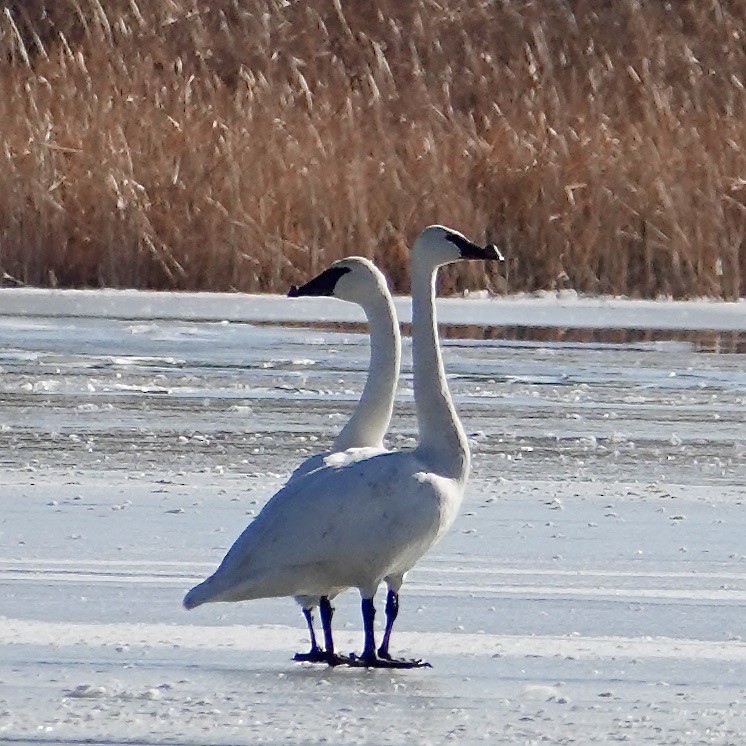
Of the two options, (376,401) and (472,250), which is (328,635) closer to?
(376,401)

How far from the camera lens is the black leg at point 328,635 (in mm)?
4188

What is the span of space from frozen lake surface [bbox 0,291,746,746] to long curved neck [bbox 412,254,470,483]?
353mm

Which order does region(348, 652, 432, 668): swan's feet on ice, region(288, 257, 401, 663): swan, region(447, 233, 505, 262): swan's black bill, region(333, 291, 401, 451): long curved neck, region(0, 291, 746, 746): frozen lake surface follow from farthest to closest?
region(447, 233, 505, 262): swan's black bill < region(333, 291, 401, 451): long curved neck < region(288, 257, 401, 663): swan < region(348, 652, 432, 668): swan's feet on ice < region(0, 291, 746, 746): frozen lake surface

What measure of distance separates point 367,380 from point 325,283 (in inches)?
10.1

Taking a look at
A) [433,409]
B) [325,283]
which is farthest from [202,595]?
[325,283]

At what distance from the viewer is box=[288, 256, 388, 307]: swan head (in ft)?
16.4

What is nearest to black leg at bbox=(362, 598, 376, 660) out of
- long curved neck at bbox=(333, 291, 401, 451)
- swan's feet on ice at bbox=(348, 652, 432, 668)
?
swan's feet on ice at bbox=(348, 652, 432, 668)

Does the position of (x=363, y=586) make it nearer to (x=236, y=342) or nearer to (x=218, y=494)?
(x=218, y=494)

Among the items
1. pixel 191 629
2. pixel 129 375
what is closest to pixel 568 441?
pixel 129 375

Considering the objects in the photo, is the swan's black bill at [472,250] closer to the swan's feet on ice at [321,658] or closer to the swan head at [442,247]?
the swan head at [442,247]

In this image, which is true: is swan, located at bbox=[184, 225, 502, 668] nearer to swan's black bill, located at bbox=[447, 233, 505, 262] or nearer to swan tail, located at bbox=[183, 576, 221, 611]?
swan tail, located at bbox=[183, 576, 221, 611]

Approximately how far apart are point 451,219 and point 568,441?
5.45 meters

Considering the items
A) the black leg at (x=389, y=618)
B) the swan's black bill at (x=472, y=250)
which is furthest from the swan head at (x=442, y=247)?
the black leg at (x=389, y=618)

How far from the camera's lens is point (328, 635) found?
4309 millimetres
